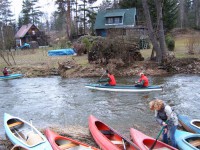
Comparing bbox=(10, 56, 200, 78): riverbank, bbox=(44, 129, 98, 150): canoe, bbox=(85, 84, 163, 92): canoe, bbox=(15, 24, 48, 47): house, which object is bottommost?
bbox=(44, 129, 98, 150): canoe

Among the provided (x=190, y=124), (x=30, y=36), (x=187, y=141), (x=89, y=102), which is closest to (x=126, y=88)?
(x=89, y=102)

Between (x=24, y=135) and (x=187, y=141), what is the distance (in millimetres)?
5770

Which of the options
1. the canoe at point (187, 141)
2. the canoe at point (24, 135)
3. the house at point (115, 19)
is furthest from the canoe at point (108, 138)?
the house at point (115, 19)

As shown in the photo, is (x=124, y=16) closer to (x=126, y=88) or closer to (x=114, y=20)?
(x=114, y=20)

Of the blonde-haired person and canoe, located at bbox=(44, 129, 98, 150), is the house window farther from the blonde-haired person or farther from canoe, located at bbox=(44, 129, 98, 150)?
the blonde-haired person

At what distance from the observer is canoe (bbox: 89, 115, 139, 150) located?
8.24 meters

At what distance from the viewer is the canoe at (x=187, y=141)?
796 cm

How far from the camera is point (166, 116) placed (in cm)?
805

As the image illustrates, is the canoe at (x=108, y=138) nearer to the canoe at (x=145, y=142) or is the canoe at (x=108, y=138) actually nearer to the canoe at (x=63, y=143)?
the canoe at (x=145, y=142)

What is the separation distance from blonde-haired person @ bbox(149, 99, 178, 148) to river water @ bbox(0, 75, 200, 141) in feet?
6.80

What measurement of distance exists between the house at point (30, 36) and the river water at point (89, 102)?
33.7 metres

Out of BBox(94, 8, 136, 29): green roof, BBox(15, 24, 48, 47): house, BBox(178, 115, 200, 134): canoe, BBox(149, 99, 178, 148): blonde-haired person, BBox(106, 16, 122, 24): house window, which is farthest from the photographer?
BBox(15, 24, 48, 47): house

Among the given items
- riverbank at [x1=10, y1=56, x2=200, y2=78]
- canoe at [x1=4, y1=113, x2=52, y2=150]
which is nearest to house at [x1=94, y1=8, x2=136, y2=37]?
riverbank at [x1=10, y1=56, x2=200, y2=78]

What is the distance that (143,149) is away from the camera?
7.94m
